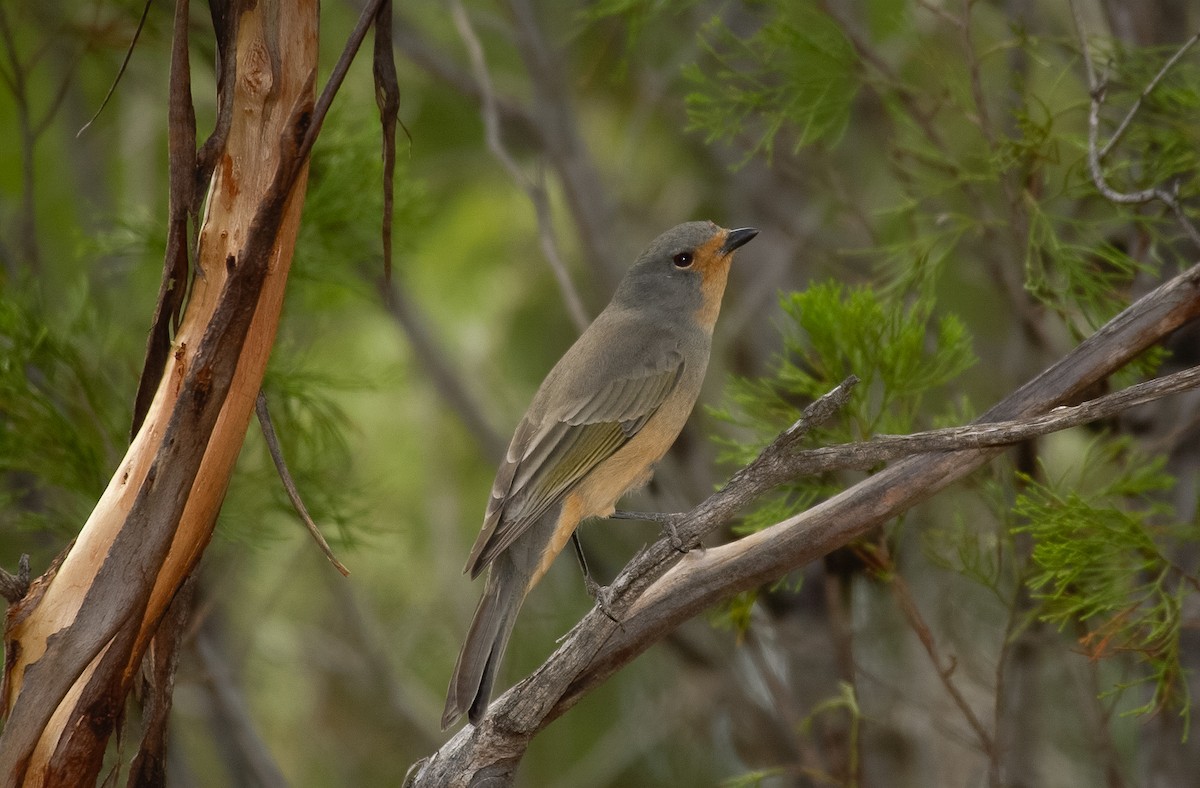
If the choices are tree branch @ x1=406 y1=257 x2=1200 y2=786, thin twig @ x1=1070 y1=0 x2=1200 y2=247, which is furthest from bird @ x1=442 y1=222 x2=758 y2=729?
thin twig @ x1=1070 y1=0 x2=1200 y2=247

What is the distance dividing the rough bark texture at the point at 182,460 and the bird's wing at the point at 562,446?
104 cm

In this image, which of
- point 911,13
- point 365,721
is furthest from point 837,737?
point 365,721

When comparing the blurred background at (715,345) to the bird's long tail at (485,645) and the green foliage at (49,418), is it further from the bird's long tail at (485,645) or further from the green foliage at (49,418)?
the bird's long tail at (485,645)

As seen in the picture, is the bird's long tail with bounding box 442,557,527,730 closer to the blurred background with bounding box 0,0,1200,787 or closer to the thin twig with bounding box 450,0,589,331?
the blurred background with bounding box 0,0,1200,787

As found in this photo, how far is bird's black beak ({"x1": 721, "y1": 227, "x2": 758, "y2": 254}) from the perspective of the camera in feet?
13.7

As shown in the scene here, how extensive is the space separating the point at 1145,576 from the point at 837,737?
1.55 m

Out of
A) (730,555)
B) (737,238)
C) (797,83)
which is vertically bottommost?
(730,555)

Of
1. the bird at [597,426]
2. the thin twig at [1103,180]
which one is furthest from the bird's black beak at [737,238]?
the thin twig at [1103,180]

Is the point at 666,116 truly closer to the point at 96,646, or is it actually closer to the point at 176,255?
the point at 176,255

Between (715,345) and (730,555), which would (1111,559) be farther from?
(715,345)

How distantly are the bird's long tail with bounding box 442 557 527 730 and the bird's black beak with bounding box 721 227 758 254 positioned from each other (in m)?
1.46

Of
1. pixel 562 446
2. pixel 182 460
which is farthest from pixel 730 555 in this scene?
pixel 182 460

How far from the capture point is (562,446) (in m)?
3.73

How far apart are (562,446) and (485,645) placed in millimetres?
784
